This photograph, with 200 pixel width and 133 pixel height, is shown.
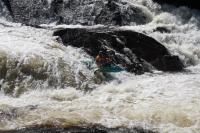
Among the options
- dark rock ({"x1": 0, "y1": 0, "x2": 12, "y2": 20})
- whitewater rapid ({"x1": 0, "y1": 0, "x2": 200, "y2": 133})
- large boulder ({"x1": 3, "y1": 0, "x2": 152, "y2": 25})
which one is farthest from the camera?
dark rock ({"x1": 0, "y1": 0, "x2": 12, "y2": 20})

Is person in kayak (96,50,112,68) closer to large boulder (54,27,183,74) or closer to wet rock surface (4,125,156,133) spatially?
large boulder (54,27,183,74)

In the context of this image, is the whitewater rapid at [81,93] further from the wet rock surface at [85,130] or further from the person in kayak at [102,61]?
the person in kayak at [102,61]

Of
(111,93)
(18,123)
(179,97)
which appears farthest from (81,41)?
(18,123)

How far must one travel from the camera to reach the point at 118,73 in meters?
12.0

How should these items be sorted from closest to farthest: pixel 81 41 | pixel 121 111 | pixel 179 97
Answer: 1. pixel 121 111
2. pixel 179 97
3. pixel 81 41

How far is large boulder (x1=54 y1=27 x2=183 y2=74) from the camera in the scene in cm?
1258

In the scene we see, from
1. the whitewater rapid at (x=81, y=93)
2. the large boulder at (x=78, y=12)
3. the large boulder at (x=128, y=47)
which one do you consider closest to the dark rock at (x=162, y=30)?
the whitewater rapid at (x=81, y=93)

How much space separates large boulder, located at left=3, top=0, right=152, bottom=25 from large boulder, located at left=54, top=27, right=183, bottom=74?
2035mm

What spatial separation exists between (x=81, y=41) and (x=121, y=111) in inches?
153

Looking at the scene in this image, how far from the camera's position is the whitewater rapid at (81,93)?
8898 millimetres

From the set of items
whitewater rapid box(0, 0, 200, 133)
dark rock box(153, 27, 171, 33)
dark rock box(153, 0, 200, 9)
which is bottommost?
whitewater rapid box(0, 0, 200, 133)

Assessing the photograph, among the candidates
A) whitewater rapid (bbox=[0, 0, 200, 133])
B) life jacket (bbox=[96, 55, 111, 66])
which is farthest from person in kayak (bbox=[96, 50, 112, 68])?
whitewater rapid (bbox=[0, 0, 200, 133])

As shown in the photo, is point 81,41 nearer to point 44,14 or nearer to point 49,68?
point 49,68

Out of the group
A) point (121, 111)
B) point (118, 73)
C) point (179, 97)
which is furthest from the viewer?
point (118, 73)
